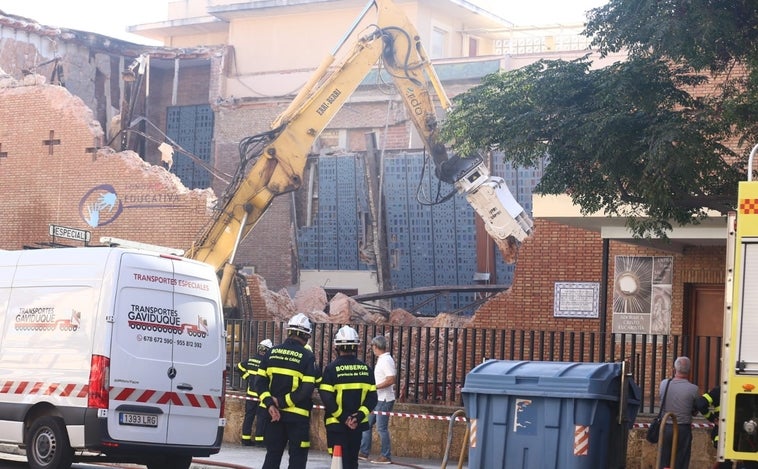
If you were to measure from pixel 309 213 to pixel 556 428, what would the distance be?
25.7m

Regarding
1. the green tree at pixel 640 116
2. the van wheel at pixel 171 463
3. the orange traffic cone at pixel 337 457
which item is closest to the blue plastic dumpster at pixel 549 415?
the orange traffic cone at pixel 337 457

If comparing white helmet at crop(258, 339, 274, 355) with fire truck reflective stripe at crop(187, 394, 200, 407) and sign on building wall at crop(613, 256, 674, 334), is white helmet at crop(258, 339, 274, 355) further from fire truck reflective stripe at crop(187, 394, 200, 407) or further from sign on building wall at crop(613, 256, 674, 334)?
sign on building wall at crop(613, 256, 674, 334)

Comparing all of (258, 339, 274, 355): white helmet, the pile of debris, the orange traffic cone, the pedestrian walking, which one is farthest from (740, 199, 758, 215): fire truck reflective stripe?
the pile of debris

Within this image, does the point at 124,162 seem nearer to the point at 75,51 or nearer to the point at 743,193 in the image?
the point at 75,51

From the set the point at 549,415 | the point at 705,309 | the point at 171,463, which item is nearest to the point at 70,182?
the point at 705,309

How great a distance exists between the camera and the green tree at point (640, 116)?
13.5m

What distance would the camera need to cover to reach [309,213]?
121 feet

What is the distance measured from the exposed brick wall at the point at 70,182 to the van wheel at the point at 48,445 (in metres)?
19.7

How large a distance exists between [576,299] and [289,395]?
11.5 meters

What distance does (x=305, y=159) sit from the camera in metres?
28.2

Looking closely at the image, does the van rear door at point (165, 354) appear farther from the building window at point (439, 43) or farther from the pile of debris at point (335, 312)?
the building window at point (439, 43)

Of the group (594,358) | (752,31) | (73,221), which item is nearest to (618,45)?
(752,31)

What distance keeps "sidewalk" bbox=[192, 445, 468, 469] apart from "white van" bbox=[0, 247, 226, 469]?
4.53 feet

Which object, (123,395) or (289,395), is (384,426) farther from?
(289,395)
